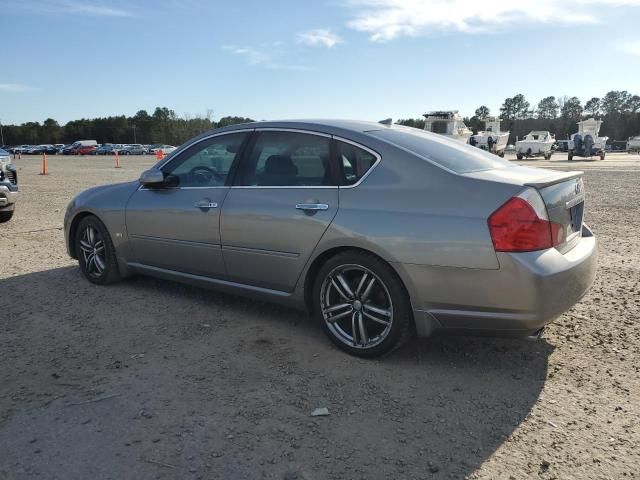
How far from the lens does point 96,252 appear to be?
5.44m

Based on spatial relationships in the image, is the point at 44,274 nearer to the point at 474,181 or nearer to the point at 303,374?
the point at 303,374

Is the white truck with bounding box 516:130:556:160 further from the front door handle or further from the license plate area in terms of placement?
the front door handle

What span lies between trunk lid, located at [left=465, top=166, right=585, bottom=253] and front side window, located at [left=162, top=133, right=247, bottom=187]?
2.04 metres

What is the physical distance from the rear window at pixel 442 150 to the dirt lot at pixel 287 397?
1310 millimetres

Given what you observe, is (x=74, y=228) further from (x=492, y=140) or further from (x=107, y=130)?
(x=107, y=130)

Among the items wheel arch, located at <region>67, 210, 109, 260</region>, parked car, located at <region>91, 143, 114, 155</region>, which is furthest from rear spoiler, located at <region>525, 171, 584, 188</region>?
parked car, located at <region>91, 143, 114, 155</region>

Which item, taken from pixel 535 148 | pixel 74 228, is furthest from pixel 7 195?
pixel 535 148

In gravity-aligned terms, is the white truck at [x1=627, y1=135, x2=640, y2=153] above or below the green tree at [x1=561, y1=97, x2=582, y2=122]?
below

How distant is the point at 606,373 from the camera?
3482 millimetres

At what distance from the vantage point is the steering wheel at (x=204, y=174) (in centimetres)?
449

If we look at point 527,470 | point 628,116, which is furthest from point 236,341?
point 628,116

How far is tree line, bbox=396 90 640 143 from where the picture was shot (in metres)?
110

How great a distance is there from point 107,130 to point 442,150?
132291 mm

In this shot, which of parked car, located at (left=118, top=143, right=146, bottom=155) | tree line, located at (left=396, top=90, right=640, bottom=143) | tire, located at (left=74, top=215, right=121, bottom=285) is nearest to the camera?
tire, located at (left=74, top=215, right=121, bottom=285)
